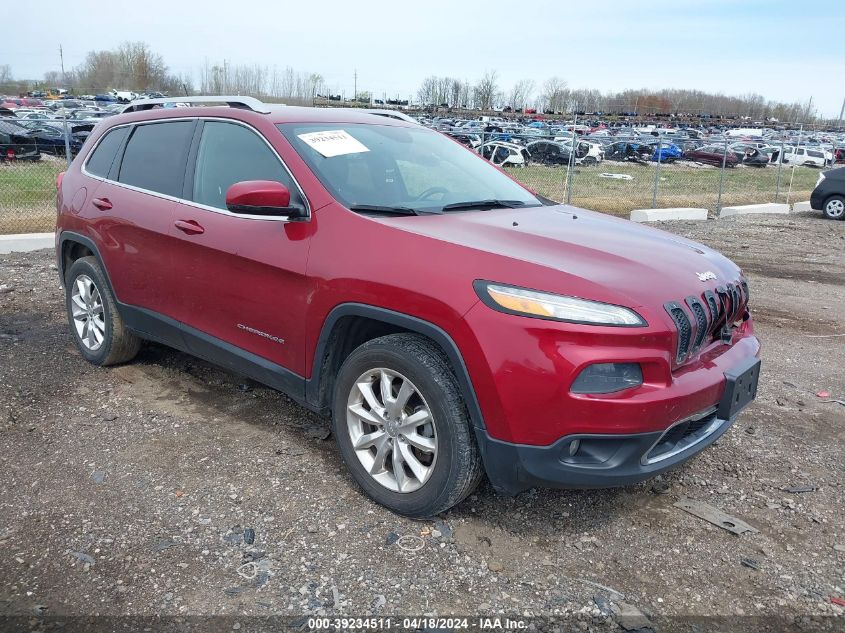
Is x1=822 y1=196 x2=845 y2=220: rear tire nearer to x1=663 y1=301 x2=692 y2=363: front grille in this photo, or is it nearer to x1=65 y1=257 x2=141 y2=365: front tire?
x1=663 y1=301 x2=692 y2=363: front grille

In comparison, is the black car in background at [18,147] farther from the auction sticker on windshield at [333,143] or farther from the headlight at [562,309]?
the headlight at [562,309]

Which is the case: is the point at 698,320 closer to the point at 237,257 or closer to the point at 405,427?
the point at 405,427

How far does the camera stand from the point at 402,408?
305 cm

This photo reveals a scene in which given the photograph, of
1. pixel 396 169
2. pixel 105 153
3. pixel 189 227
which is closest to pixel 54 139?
pixel 105 153

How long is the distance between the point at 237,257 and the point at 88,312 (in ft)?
6.37

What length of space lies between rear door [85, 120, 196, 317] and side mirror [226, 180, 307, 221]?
94 cm

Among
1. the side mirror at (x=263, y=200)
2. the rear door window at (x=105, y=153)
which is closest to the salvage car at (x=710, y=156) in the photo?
the rear door window at (x=105, y=153)

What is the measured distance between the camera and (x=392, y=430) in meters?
3.11

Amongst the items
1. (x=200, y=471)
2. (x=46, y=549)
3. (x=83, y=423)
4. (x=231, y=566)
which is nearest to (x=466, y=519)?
(x=231, y=566)

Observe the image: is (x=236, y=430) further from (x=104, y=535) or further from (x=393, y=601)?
(x=393, y=601)

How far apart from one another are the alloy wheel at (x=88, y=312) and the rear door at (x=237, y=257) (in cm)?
111

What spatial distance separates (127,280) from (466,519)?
266 centimetres

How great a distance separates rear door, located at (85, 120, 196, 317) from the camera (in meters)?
4.13

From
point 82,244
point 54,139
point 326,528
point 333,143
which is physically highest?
point 333,143
